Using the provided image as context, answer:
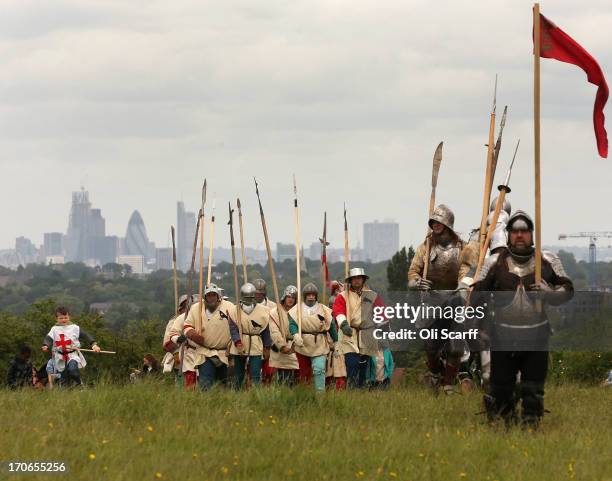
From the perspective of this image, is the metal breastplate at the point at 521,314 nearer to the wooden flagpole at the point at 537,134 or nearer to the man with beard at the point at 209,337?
the wooden flagpole at the point at 537,134

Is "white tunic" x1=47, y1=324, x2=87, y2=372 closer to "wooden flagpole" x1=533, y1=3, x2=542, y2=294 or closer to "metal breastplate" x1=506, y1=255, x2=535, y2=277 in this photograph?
"metal breastplate" x1=506, y1=255, x2=535, y2=277

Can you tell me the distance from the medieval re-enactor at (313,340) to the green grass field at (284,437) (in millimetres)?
4534

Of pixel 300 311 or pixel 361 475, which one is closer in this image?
pixel 361 475

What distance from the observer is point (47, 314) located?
72.9 metres

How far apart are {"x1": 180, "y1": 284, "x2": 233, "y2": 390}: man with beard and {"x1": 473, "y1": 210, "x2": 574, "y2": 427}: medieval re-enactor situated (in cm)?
669

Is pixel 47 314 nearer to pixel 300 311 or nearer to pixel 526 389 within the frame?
pixel 300 311

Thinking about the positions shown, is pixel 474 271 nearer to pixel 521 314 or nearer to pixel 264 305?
pixel 521 314

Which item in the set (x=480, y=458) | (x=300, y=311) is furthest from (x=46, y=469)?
(x=300, y=311)

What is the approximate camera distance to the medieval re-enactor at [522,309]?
52.4 ft

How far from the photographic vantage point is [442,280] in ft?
66.8

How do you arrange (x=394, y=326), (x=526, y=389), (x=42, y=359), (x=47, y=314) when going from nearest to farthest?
(x=526, y=389)
(x=394, y=326)
(x=42, y=359)
(x=47, y=314)

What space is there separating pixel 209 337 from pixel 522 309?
7125 millimetres

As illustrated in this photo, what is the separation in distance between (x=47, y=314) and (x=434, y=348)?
5419cm

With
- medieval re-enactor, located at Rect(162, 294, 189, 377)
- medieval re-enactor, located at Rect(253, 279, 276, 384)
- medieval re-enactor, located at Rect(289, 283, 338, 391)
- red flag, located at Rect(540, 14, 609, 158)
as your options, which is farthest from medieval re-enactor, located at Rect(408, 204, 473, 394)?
medieval re-enactor, located at Rect(162, 294, 189, 377)
